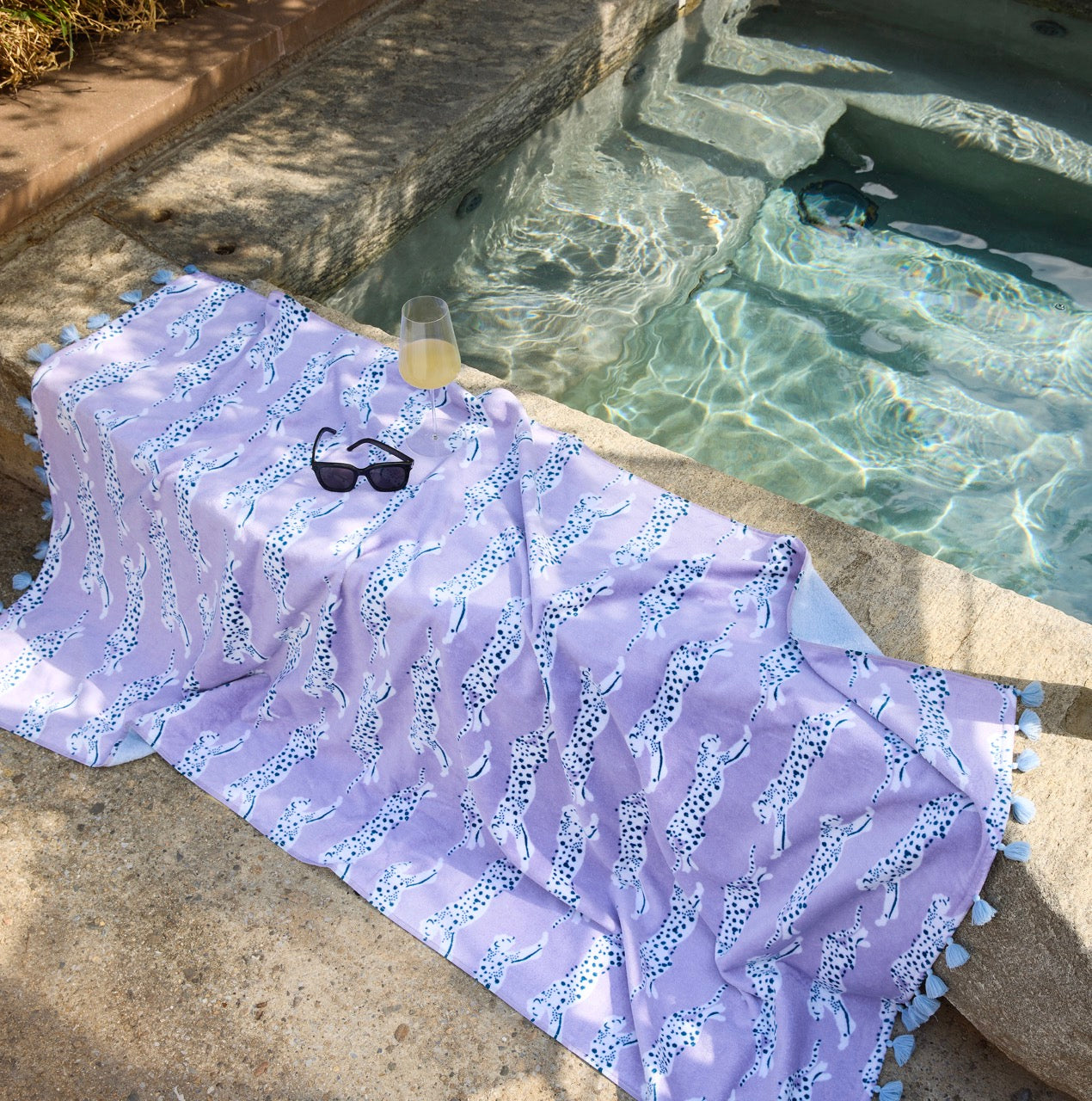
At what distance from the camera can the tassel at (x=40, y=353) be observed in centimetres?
325

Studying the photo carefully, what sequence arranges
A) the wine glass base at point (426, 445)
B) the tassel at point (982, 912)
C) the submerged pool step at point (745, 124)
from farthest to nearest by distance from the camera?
1. the submerged pool step at point (745, 124)
2. the wine glass base at point (426, 445)
3. the tassel at point (982, 912)

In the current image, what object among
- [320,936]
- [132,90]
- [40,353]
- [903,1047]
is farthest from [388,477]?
[132,90]

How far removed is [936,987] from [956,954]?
0.11m

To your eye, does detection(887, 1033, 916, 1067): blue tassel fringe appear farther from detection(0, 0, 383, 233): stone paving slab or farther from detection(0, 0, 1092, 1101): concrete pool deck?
detection(0, 0, 383, 233): stone paving slab

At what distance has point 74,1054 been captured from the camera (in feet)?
7.87

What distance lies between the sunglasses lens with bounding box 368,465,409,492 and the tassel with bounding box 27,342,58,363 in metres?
1.30

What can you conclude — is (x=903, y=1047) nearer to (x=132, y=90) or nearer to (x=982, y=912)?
(x=982, y=912)

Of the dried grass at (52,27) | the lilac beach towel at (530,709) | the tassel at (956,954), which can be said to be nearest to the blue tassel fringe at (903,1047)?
the lilac beach towel at (530,709)

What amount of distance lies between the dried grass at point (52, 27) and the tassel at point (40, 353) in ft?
5.46

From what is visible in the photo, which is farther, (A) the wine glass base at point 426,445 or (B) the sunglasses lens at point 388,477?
(A) the wine glass base at point 426,445

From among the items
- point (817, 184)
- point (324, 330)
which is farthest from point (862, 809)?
point (817, 184)

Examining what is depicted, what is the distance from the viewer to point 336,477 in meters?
2.68

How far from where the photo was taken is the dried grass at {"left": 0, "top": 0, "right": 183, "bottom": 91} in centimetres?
418

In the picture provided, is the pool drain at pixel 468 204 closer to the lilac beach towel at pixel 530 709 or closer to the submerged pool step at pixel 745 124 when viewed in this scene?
the submerged pool step at pixel 745 124
